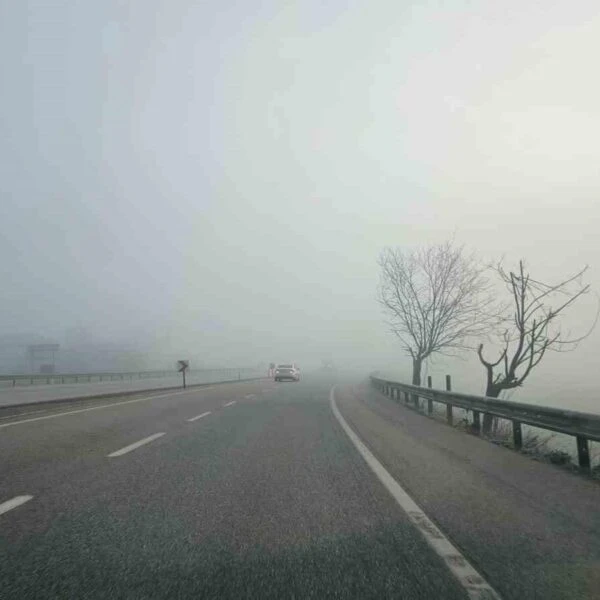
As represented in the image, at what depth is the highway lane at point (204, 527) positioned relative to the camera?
11.7 feet

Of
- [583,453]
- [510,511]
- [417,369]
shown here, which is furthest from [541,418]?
[417,369]

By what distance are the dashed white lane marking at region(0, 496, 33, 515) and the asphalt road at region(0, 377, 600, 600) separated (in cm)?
2

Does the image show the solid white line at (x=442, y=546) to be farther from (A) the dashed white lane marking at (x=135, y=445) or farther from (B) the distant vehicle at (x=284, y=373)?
(B) the distant vehicle at (x=284, y=373)

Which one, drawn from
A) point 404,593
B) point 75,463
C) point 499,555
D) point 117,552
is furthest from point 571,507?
point 75,463

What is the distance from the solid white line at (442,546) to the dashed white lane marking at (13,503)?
373 cm

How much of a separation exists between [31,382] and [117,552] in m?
43.8

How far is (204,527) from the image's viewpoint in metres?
4.79

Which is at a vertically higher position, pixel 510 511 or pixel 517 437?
pixel 517 437

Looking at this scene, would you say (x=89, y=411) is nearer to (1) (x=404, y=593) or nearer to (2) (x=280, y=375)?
(1) (x=404, y=593)

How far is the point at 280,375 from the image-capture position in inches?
1922

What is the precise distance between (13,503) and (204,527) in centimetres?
207

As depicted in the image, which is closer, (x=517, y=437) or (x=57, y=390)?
(x=517, y=437)

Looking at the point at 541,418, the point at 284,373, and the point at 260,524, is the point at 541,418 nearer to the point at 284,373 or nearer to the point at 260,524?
the point at 260,524

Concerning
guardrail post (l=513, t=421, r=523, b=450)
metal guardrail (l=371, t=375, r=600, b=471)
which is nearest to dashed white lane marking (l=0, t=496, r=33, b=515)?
metal guardrail (l=371, t=375, r=600, b=471)
